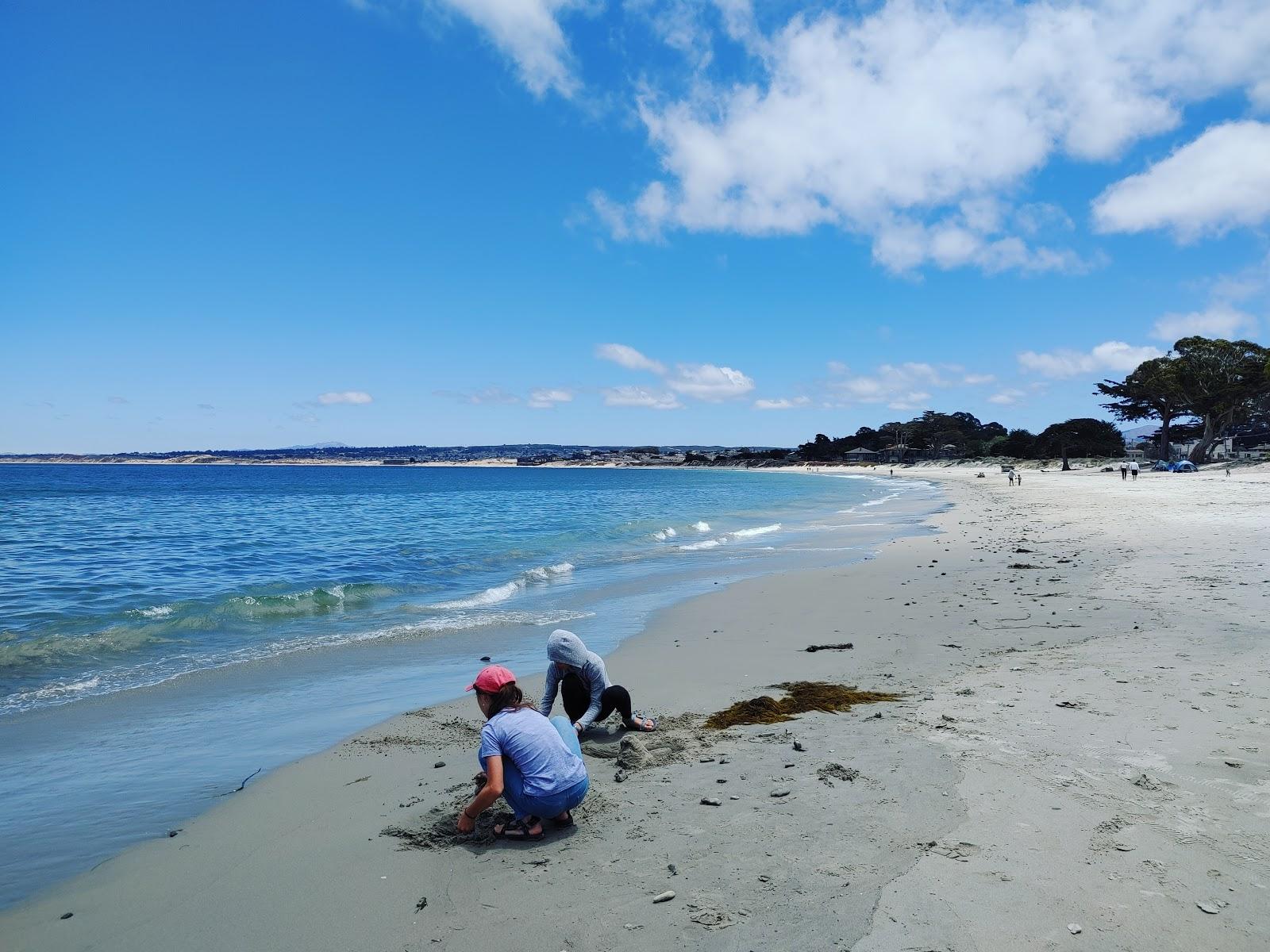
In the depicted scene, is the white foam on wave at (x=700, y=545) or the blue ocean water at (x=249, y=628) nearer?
the blue ocean water at (x=249, y=628)

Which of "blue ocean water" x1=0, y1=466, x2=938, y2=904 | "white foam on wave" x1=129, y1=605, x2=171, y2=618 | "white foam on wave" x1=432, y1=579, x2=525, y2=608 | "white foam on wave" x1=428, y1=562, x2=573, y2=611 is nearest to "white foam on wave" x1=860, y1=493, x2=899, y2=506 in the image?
"blue ocean water" x1=0, y1=466, x2=938, y2=904

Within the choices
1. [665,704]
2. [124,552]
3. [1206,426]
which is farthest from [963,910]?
[1206,426]

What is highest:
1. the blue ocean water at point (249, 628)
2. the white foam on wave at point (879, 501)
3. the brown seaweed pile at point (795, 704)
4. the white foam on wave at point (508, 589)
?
the brown seaweed pile at point (795, 704)

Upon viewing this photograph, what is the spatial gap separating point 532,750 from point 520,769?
12 centimetres

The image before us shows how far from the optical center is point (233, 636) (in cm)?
1164

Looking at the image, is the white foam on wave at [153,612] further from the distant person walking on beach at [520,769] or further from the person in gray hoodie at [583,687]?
the distant person walking on beach at [520,769]

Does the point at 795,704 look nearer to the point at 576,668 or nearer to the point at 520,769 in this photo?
the point at 576,668

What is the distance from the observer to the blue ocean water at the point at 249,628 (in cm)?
582

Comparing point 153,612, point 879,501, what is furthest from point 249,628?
point 879,501

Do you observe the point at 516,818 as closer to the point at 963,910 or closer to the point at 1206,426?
the point at 963,910

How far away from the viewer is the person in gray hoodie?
20.1 ft

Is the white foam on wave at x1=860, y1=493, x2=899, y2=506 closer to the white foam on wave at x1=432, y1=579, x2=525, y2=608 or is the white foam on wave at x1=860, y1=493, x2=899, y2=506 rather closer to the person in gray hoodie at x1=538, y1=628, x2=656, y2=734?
the white foam on wave at x1=432, y1=579, x2=525, y2=608

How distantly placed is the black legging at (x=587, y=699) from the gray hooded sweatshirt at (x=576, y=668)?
42mm

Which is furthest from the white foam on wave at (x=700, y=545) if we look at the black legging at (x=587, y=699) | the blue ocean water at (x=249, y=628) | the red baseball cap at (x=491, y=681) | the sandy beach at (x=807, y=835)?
the red baseball cap at (x=491, y=681)
